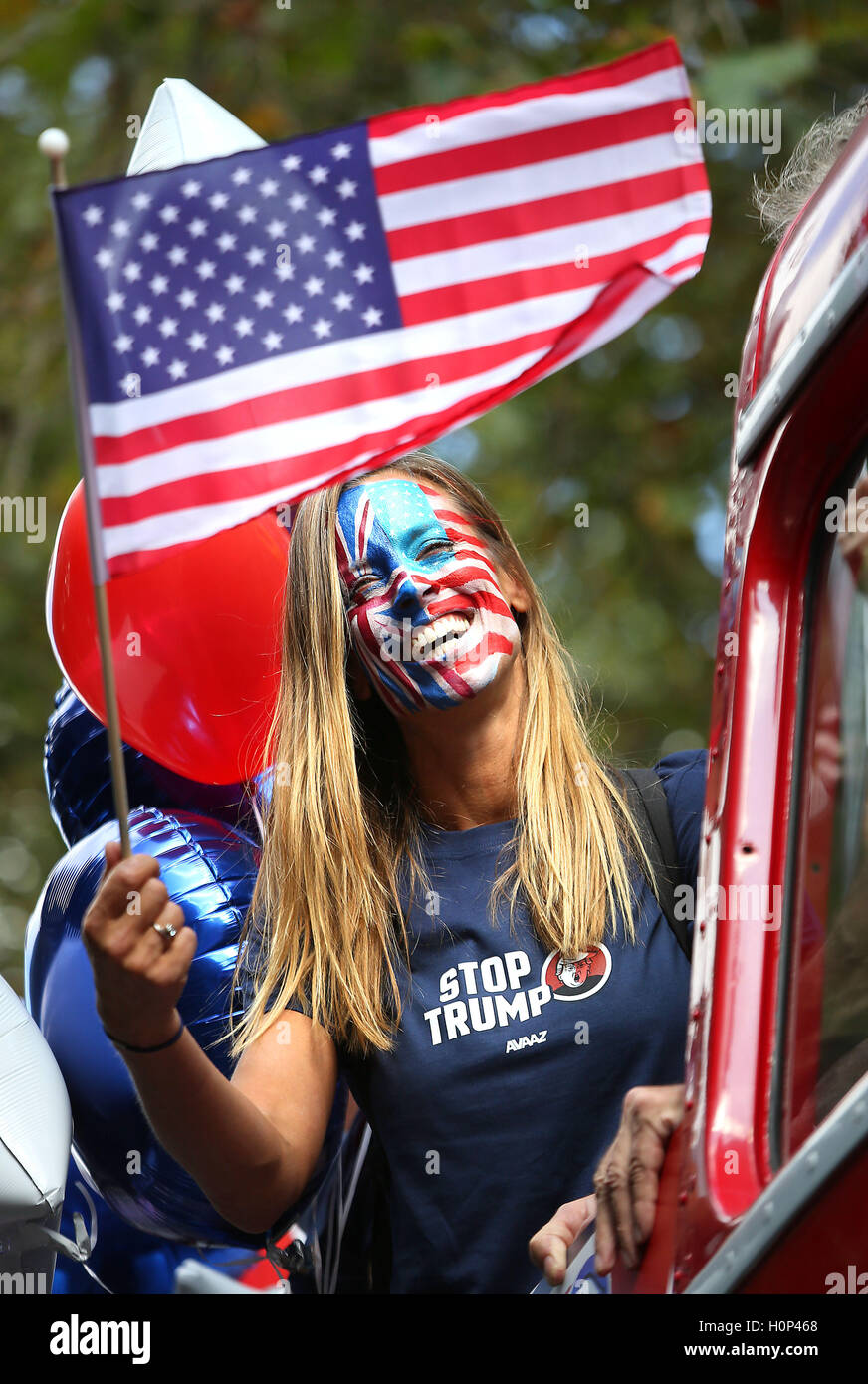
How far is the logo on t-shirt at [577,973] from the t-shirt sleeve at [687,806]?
178 millimetres

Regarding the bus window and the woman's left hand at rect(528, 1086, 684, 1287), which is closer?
the bus window

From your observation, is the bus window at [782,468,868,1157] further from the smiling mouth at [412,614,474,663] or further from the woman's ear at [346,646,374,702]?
the woman's ear at [346,646,374,702]

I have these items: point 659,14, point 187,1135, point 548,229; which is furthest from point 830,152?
point 659,14

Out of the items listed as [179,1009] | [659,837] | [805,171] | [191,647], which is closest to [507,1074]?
[659,837]

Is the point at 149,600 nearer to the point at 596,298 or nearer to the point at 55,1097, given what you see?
the point at 55,1097

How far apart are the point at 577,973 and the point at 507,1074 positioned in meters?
0.17

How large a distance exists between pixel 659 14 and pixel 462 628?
3.99m

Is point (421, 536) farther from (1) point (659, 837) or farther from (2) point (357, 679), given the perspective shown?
(1) point (659, 837)

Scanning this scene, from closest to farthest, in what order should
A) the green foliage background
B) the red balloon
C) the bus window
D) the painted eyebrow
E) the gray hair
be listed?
the bus window → the gray hair → the painted eyebrow → the red balloon → the green foliage background

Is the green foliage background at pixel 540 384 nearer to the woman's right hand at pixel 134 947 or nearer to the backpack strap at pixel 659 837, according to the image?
the backpack strap at pixel 659 837

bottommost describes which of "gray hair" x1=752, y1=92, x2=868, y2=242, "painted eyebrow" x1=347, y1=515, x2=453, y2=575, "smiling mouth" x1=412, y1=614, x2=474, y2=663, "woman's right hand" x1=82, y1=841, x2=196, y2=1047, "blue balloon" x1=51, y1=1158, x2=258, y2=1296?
"blue balloon" x1=51, y1=1158, x2=258, y2=1296

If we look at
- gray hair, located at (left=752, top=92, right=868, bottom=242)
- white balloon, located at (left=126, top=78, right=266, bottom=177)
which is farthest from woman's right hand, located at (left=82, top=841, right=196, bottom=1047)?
white balloon, located at (left=126, top=78, right=266, bottom=177)

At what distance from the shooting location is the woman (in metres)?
2.21

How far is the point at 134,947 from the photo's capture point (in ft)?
6.26
